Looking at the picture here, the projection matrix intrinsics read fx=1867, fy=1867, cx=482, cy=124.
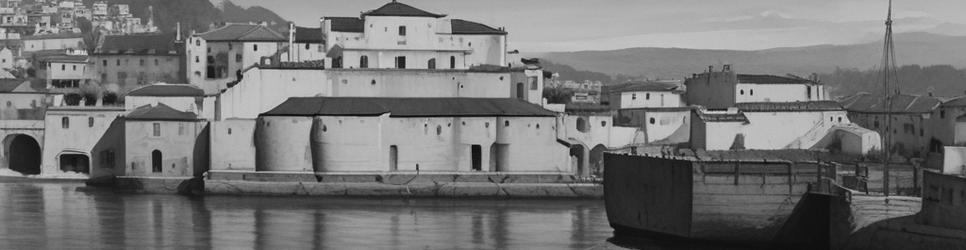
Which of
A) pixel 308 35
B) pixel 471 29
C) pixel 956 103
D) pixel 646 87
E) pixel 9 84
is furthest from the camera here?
pixel 308 35

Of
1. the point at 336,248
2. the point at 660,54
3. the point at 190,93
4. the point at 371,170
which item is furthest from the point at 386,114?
the point at 660,54

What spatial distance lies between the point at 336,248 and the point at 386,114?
16.4 meters

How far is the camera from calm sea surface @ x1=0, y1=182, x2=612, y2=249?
3694 cm

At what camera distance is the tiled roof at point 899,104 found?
171 feet

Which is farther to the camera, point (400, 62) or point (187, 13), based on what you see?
point (187, 13)

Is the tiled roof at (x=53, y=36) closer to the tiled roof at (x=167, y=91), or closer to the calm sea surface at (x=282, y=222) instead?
the tiled roof at (x=167, y=91)

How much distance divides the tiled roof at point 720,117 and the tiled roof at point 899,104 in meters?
4.11

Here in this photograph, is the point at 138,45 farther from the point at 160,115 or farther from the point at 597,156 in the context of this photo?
the point at 597,156

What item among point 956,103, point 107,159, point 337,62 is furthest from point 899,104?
point 107,159

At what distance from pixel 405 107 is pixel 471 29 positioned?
329 inches

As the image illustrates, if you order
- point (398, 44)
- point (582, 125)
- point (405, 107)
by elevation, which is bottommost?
point (582, 125)

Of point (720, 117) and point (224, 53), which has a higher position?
point (224, 53)

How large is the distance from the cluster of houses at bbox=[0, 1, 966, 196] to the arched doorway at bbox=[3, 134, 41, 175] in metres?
0.07

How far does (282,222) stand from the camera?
41.6m
